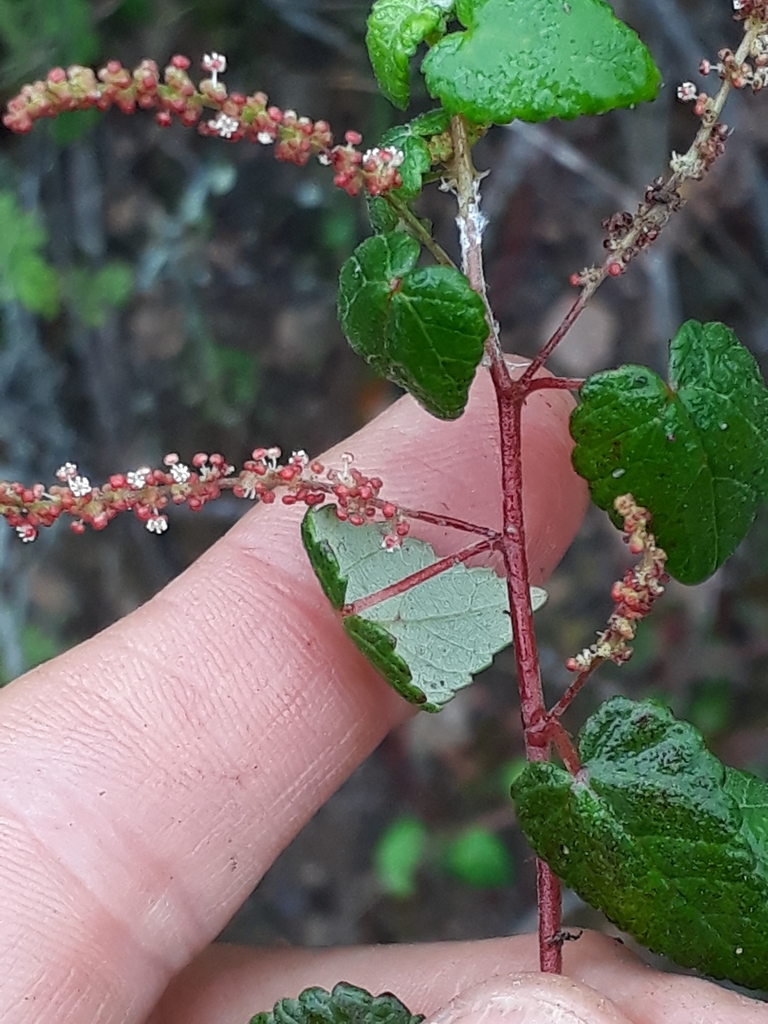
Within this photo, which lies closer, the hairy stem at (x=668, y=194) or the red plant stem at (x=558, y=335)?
the hairy stem at (x=668, y=194)

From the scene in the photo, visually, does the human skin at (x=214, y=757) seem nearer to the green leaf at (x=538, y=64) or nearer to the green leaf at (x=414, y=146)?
the green leaf at (x=414, y=146)

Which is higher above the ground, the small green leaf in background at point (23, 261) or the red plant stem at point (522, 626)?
the small green leaf in background at point (23, 261)

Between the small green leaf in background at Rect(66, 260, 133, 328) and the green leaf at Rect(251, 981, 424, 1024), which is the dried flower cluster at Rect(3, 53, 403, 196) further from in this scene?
the small green leaf in background at Rect(66, 260, 133, 328)

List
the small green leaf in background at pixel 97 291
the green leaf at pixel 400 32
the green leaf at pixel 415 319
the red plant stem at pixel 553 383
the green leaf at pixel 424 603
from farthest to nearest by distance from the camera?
the small green leaf in background at pixel 97 291
the green leaf at pixel 424 603
the red plant stem at pixel 553 383
the green leaf at pixel 400 32
the green leaf at pixel 415 319

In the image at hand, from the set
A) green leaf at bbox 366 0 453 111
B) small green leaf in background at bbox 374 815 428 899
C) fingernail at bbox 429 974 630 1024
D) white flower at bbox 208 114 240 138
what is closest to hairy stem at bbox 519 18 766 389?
green leaf at bbox 366 0 453 111

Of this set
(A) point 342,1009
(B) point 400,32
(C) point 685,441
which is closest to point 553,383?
(C) point 685,441

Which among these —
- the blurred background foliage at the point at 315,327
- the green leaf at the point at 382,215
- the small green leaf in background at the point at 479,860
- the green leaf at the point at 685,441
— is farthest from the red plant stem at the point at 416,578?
the small green leaf in background at the point at 479,860

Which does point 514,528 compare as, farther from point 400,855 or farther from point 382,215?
point 400,855
